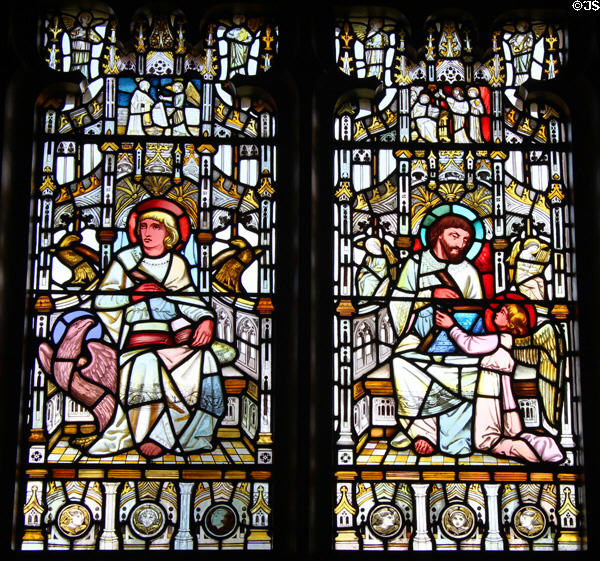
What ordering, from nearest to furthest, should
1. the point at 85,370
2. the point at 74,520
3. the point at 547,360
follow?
the point at 74,520, the point at 85,370, the point at 547,360

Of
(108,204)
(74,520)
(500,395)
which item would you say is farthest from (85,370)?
(500,395)

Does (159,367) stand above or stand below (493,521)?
above

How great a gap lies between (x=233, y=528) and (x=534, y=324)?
2245 mm

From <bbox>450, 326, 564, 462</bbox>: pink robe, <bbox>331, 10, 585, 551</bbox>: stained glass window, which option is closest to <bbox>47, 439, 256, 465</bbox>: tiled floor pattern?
<bbox>331, 10, 585, 551</bbox>: stained glass window

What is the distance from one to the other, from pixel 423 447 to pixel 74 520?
6.97 feet

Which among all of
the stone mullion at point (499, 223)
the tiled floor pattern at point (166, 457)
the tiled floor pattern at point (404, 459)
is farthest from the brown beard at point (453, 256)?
the tiled floor pattern at point (166, 457)

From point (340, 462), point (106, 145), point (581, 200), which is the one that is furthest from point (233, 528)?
point (581, 200)

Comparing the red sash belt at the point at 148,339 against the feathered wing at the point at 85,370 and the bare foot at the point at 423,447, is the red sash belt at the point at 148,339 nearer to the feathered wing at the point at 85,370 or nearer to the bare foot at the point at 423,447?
the feathered wing at the point at 85,370

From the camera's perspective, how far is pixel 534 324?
659cm

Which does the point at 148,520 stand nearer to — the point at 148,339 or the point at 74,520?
the point at 74,520

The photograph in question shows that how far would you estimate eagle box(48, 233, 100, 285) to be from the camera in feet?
21.5

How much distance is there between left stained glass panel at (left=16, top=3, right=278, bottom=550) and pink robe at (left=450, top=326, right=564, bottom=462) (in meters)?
1.30

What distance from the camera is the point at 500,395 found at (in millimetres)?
6461

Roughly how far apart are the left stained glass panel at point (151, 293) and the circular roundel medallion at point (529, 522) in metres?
1.50
